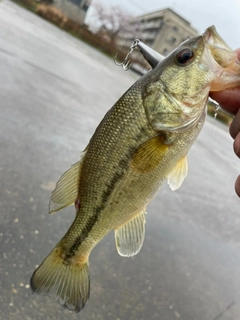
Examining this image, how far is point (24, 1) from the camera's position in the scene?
31047mm

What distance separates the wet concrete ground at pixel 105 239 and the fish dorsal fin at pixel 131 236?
1015mm

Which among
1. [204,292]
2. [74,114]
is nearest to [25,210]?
[204,292]

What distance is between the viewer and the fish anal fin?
1.41m

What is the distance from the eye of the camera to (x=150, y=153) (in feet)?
4.64

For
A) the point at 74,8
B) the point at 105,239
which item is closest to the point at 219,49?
the point at 105,239

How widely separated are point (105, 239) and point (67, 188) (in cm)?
173

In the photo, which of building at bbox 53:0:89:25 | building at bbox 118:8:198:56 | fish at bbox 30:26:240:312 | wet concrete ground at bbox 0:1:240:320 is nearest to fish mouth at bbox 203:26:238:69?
fish at bbox 30:26:240:312

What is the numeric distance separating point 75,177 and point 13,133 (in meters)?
2.71

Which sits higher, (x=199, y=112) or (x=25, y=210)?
(x=199, y=112)

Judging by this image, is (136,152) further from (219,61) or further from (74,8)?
(74,8)

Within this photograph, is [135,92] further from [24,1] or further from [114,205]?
[24,1]

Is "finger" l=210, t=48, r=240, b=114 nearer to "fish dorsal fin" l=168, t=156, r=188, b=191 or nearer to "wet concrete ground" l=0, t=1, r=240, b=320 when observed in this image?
"fish dorsal fin" l=168, t=156, r=188, b=191

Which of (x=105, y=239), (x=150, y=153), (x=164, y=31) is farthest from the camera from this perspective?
(x=164, y=31)

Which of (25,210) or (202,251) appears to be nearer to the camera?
(25,210)
